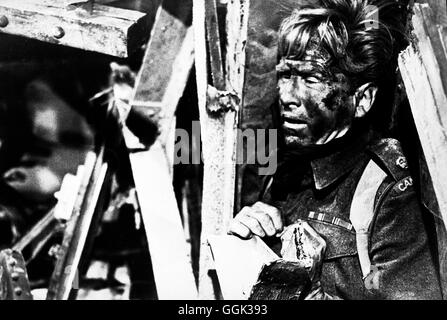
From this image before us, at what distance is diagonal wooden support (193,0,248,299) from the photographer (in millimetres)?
2184

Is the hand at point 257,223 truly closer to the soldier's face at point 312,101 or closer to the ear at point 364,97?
the soldier's face at point 312,101

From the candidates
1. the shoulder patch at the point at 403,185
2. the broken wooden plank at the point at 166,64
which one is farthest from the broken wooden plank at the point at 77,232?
the shoulder patch at the point at 403,185

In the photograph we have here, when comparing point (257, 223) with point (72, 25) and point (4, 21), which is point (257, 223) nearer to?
point (72, 25)

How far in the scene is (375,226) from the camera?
205 centimetres

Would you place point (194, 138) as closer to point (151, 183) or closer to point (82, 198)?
point (151, 183)

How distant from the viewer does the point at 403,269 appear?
6.61 feet

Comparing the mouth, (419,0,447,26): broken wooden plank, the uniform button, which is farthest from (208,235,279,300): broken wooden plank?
the uniform button

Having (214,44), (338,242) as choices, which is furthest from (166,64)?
(338,242)

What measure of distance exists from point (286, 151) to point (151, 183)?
0.50m

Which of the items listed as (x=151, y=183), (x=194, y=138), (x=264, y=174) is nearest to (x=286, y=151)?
(x=264, y=174)

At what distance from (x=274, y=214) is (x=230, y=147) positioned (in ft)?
0.91

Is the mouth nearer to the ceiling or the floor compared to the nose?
nearer to the floor

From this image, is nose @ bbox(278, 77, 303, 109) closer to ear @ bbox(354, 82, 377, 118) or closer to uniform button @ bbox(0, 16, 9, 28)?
ear @ bbox(354, 82, 377, 118)
